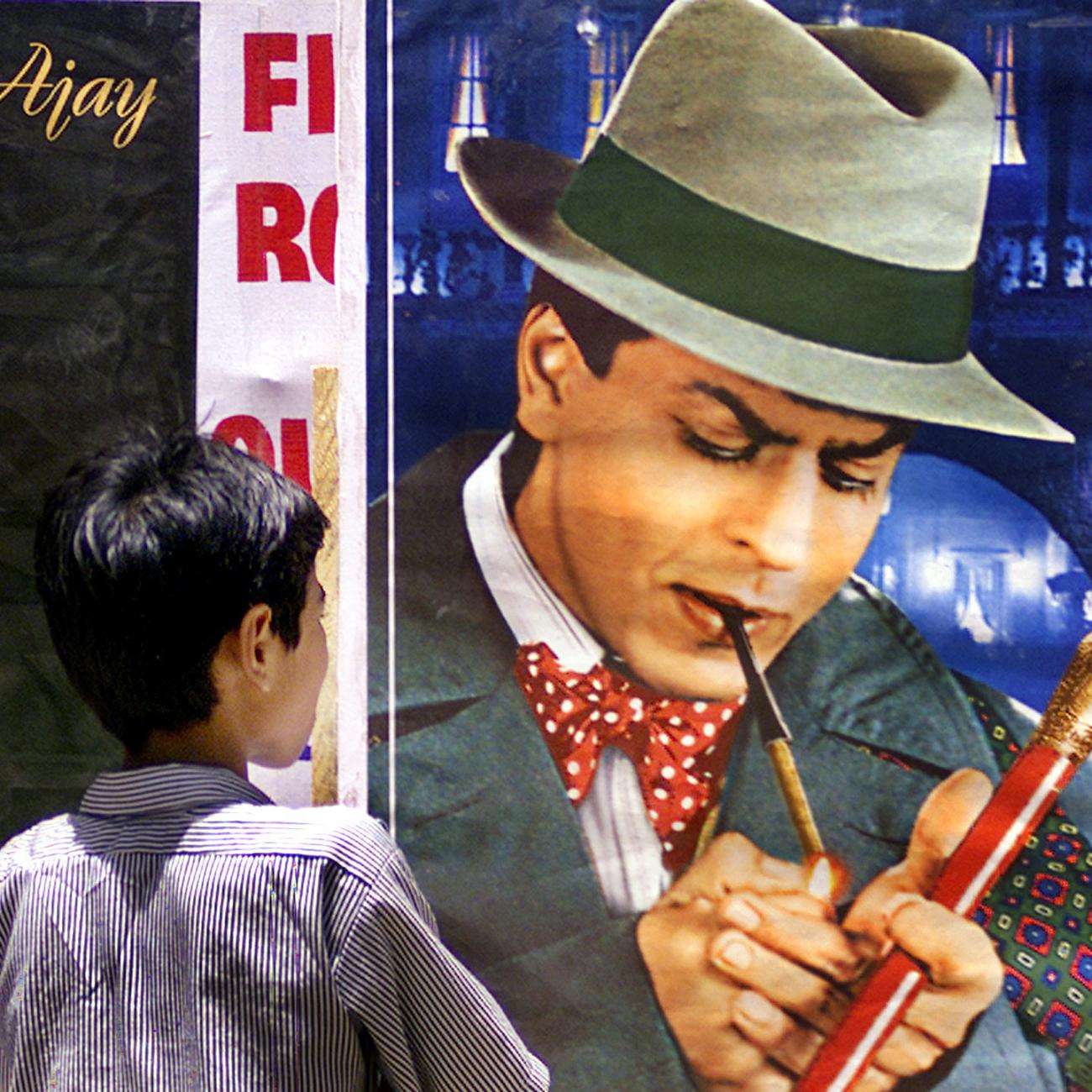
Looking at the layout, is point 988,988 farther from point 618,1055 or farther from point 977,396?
point 977,396

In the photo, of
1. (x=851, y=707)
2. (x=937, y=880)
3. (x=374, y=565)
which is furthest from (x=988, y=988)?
(x=374, y=565)

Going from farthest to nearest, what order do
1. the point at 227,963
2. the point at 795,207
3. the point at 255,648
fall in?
the point at 795,207 < the point at 255,648 < the point at 227,963

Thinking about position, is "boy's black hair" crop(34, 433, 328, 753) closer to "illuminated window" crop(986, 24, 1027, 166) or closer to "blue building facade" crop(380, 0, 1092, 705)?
"blue building facade" crop(380, 0, 1092, 705)

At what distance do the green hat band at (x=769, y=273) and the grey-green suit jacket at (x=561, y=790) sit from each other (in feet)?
1.47

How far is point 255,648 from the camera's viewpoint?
1.35m

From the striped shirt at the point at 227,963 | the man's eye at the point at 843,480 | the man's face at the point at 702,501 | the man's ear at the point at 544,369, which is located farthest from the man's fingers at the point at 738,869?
the striped shirt at the point at 227,963

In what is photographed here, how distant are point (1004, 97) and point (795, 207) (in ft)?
1.39

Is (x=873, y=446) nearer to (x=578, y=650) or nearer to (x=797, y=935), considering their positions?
(x=578, y=650)

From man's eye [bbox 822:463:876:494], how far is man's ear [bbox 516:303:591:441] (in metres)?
0.45

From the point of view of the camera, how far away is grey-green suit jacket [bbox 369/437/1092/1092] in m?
2.46

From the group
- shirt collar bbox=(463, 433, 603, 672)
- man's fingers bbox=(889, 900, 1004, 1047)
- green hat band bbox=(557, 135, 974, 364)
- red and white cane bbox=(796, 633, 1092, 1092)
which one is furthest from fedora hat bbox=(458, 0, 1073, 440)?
man's fingers bbox=(889, 900, 1004, 1047)

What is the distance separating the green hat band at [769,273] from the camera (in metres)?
2.43

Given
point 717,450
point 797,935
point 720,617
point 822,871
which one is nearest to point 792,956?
point 797,935

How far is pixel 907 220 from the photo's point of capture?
2439mm
